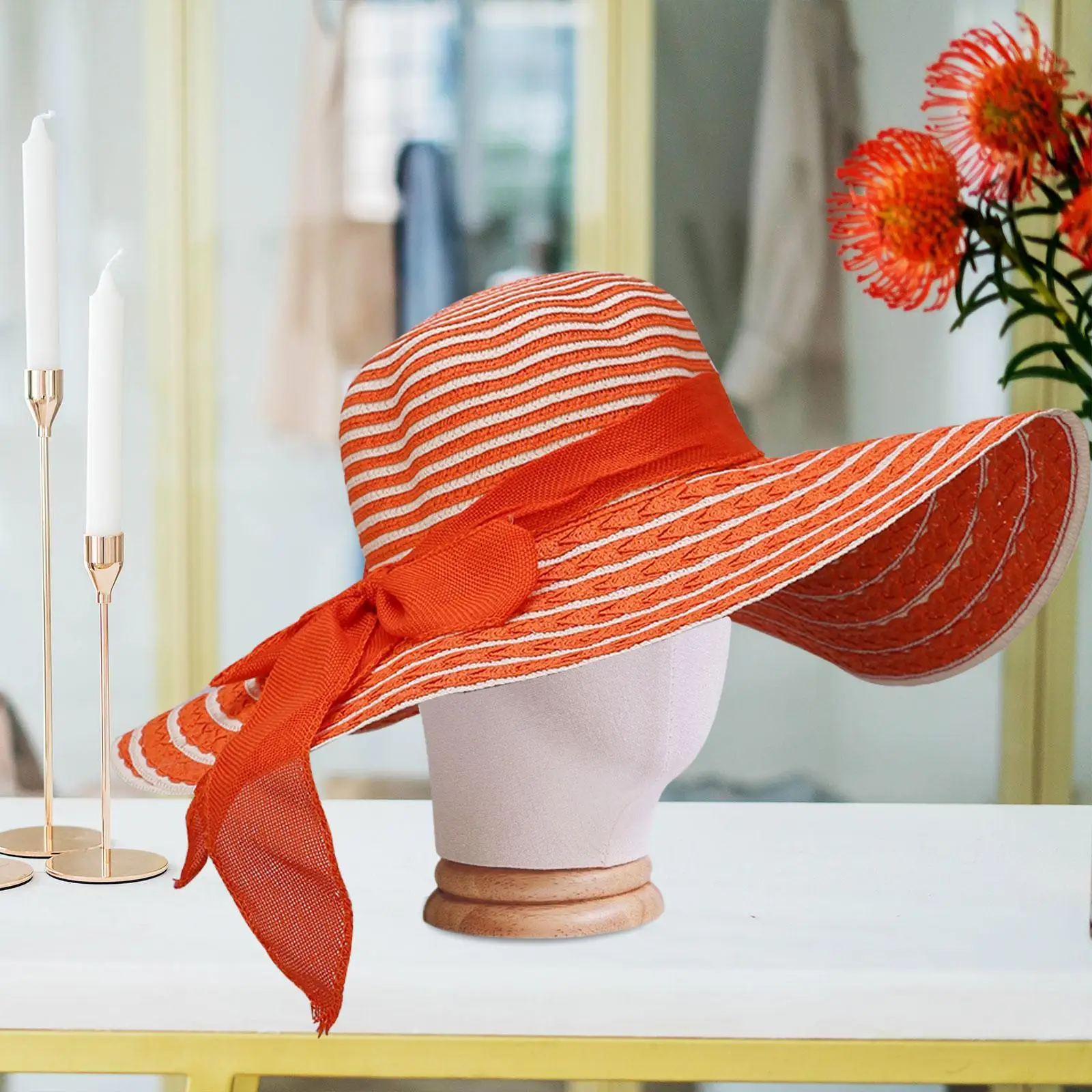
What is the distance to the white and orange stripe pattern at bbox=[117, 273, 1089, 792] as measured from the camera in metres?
0.53

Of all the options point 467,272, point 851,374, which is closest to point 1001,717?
point 851,374

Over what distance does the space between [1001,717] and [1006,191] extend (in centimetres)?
143

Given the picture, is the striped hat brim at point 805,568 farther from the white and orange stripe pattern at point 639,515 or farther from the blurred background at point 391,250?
the blurred background at point 391,250

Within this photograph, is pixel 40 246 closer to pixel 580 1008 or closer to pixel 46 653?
pixel 46 653

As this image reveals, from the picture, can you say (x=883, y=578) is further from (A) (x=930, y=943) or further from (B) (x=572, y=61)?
(B) (x=572, y=61)

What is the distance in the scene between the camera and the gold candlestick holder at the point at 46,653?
2.29ft

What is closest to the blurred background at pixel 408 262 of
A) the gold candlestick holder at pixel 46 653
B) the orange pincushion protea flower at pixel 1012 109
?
the gold candlestick holder at pixel 46 653

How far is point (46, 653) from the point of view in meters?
0.72

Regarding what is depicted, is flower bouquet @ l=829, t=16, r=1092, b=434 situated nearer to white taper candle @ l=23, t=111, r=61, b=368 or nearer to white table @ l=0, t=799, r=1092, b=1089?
white table @ l=0, t=799, r=1092, b=1089

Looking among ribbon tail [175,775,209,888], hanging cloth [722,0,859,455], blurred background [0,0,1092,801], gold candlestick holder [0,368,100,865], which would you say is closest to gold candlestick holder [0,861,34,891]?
gold candlestick holder [0,368,100,865]

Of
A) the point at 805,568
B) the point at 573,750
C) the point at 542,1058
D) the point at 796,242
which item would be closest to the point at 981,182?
the point at 805,568

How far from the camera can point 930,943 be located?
60 cm

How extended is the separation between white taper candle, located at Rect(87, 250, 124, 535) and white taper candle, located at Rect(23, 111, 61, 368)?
0.04 metres

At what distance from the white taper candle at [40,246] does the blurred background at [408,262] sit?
1.14 metres
